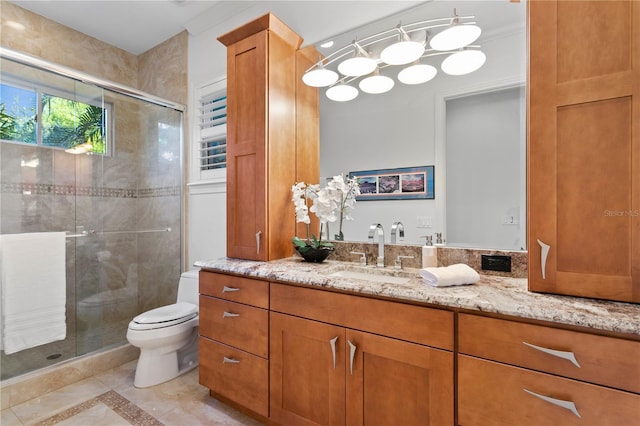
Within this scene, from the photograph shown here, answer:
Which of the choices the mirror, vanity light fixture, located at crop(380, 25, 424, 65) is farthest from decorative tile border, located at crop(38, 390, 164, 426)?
vanity light fixture, located at crop(380, 25, 424, 65)

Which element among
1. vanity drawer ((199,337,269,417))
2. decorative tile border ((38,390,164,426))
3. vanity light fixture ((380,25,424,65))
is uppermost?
vanity light fixture ((380,25,424,65))

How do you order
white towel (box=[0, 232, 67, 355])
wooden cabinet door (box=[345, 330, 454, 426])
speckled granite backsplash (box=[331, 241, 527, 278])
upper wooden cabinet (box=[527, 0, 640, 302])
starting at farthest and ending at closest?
white towel (box=[0, 232, 67, 355]) < speckled granite backsplash (box=[331, 241, 527, 278]) < wooden cabinet door (box=[345, 330, 454, 426]) < upper wooden cabinet (box=[527, 0, 640, 302])

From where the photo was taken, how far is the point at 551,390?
938mm

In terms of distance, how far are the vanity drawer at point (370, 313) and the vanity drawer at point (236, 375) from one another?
37cm

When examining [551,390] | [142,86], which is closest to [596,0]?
[551,390]

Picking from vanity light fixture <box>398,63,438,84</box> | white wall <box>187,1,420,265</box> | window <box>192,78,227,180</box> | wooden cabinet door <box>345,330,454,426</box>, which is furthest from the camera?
window <box>192,78,227,180</box>

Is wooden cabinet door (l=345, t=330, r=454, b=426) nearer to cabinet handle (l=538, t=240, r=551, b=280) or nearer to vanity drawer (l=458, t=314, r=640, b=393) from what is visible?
vanity drawer (l=458, t=314, r=640, b=393)

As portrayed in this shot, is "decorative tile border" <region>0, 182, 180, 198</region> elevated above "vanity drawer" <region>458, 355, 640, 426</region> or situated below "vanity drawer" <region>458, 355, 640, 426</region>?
above

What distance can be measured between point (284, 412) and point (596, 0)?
209cm

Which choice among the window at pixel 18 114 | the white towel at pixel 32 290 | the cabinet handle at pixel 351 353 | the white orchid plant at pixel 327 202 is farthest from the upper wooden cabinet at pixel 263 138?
the window at pixel 18 114

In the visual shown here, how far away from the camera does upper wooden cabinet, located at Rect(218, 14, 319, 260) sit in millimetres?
1882

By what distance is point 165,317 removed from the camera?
6.90 feet

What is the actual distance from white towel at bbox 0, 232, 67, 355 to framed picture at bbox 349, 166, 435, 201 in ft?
7.06

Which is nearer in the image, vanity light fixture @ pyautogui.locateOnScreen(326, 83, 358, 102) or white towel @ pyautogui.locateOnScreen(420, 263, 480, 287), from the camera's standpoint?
white towel @ pyautogui.locateOnScreen(420, 263, 480, 287)
